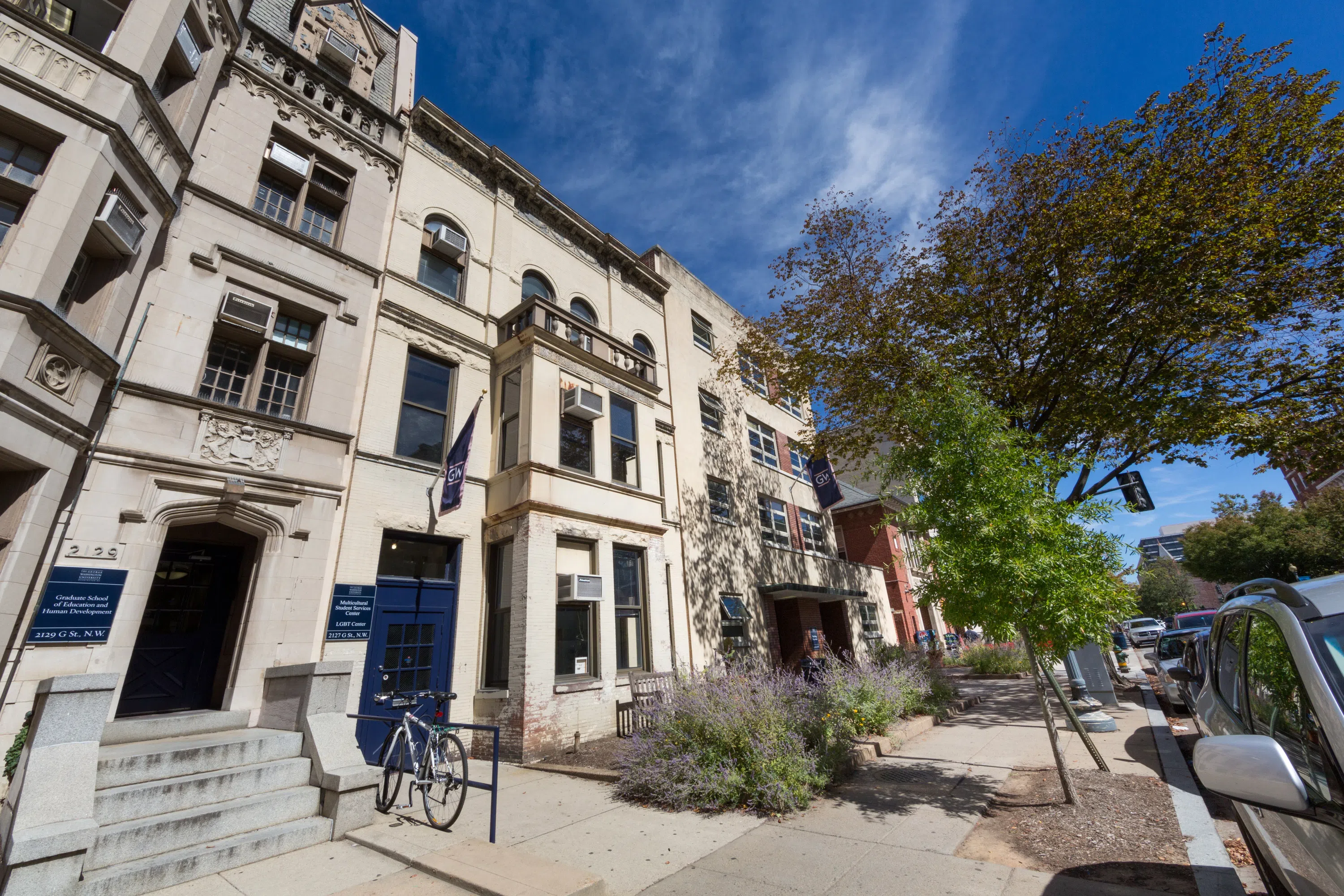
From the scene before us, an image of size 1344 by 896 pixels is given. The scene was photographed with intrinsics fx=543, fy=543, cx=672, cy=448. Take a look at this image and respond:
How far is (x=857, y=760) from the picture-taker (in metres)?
7.85

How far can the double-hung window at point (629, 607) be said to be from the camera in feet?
39.8

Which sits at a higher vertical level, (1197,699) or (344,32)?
(344,32)

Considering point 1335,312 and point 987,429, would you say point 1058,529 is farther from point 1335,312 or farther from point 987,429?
point 1335,312

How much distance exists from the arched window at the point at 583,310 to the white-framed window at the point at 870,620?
15701 mm

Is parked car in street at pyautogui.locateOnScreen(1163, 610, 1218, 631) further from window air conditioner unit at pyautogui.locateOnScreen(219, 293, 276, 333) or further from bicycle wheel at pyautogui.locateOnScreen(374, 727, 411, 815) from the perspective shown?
window air conditioner unit at pyautogui.locateOnScreen(219, 293, 276, 333)

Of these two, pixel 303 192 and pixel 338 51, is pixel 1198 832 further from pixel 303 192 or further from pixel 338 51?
pixel 338 51

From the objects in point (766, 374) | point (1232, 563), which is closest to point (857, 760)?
point (766, 374)

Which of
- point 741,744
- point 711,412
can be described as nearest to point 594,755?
point 741,744

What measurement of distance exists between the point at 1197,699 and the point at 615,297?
1578cm

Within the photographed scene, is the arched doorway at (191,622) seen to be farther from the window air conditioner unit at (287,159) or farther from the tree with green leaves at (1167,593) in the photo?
the tree with green leaves at (1167,593)

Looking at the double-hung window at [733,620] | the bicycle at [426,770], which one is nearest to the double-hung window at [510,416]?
the bicycle at [426,770]

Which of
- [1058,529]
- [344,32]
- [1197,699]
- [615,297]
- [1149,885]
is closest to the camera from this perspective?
[1149,885]

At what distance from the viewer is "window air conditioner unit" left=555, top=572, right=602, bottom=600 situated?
1076cm

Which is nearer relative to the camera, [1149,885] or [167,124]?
[1149,885]
